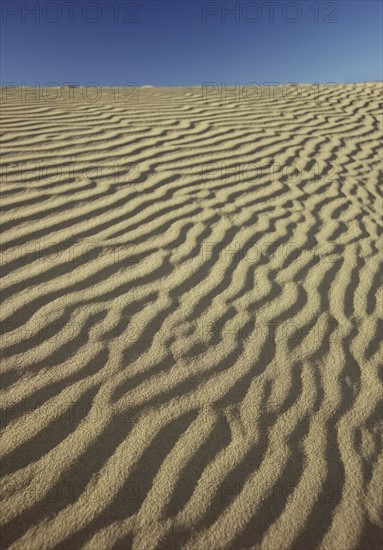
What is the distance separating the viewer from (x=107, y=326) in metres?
2.34

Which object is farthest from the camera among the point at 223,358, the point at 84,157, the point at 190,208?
the point at 84,157

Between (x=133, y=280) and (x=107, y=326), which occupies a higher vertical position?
(x=133, y=280)

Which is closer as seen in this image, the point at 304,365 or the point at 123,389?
the point at 123,389

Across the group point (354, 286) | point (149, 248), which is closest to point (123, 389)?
point (149, 248)

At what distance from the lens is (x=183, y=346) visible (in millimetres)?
2285

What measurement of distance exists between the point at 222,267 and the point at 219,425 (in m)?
1.32

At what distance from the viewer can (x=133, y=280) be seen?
2.69 m

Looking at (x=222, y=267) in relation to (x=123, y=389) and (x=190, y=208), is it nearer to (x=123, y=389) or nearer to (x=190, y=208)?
(x=190, y=208)

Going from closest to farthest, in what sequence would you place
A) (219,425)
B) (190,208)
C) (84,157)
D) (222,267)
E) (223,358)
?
(219,425)
(223,358)
(222,267)
(190,208)
(84,157)

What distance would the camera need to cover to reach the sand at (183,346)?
1.60m

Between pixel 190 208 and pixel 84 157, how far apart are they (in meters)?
1.33

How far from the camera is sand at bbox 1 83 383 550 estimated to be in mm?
1599

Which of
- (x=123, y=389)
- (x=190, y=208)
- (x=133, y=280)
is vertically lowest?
(x=123, y=389)

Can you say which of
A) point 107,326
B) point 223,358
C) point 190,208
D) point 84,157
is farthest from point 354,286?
point 84,157
